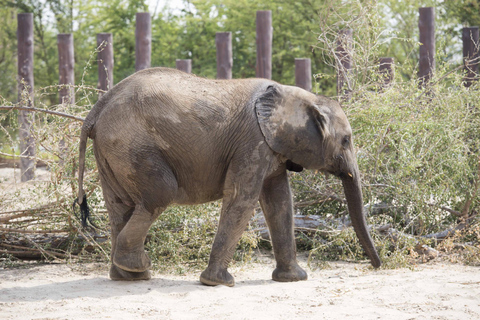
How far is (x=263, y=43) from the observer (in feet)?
46.2

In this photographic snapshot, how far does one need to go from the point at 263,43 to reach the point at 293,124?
8.52 m

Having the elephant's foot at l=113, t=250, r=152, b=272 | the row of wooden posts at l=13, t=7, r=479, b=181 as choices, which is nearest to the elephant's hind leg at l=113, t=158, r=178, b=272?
the elephant's foot at l=113, t=250, r=152, b=272

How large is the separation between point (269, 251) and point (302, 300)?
2408mm

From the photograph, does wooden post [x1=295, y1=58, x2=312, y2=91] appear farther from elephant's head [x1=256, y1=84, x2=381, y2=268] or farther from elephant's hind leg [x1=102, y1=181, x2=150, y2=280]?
elephant's hind leg [x1=102, y1=181, x2=150, y2=280]

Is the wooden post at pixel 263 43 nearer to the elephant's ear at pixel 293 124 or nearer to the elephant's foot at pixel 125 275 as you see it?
the elephant's ear at pixel 293 124

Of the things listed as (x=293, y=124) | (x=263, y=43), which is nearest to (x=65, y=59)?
(x=263, y=43)

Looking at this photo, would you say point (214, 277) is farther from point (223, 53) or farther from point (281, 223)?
point (223, 53)

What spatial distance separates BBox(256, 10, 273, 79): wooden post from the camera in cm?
1397

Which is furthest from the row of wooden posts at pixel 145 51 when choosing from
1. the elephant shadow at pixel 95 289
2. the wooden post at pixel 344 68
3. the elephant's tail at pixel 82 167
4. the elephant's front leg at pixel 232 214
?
the elephant's front leg at pixel 232 214

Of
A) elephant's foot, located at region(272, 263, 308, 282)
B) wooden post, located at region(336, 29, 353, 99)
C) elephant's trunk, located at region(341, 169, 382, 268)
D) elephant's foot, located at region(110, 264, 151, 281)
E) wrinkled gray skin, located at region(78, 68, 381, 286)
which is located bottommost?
elephant's foot, located at region(272, 263, 308, 282)

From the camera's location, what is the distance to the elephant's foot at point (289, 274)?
20.3ft

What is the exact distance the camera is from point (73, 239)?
6914 millimetres

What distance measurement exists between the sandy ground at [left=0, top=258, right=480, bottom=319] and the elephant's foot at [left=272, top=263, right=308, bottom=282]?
0.29ft

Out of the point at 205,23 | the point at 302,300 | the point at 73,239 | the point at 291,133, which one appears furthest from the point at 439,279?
the point at 205,23
